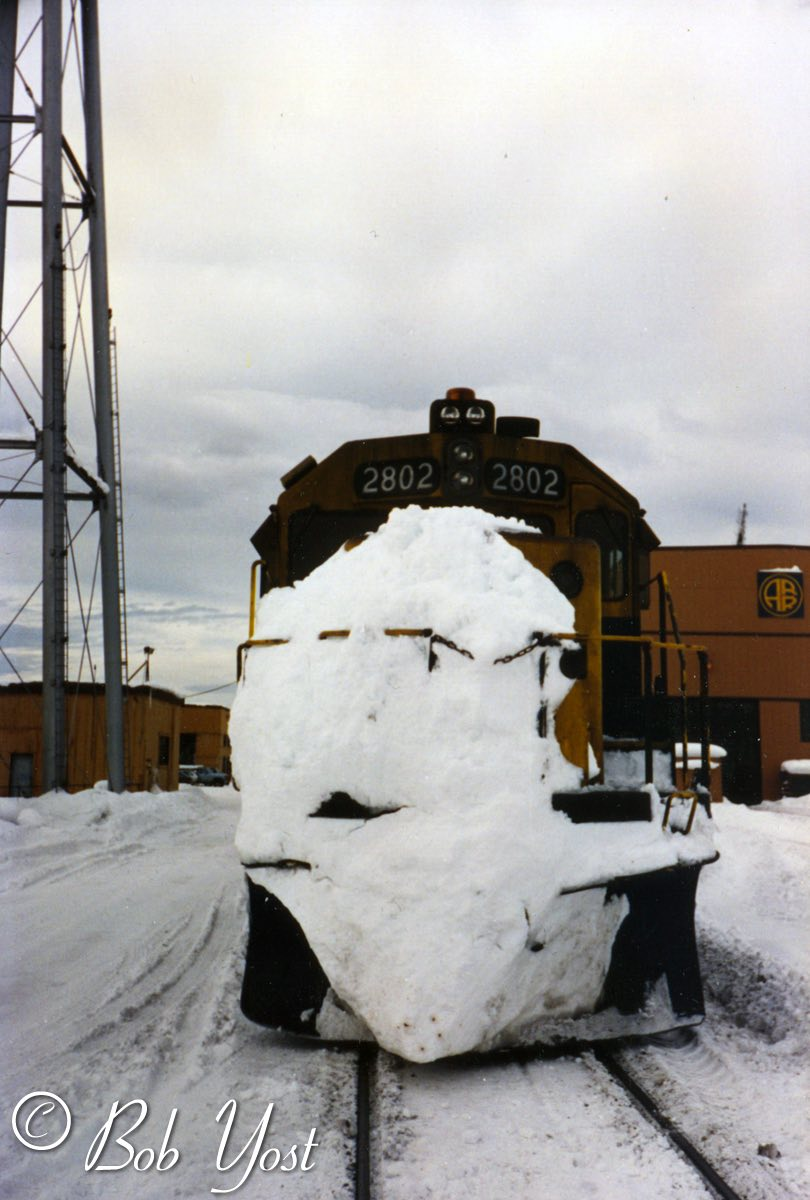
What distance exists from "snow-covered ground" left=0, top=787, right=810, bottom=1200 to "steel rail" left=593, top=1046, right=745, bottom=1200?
0.06 metres

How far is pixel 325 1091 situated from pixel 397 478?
3.49 metres

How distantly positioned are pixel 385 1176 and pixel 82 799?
1095 centimetres

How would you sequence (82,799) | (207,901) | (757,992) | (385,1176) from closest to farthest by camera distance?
(385,1176)
(757,992)
(207,901)
(82,799)

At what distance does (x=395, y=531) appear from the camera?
434 cm

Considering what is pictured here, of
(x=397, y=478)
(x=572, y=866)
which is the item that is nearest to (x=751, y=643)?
(x=397, y=478)

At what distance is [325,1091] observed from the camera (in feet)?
12.8

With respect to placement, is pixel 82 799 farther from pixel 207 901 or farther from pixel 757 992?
pixel 757 992

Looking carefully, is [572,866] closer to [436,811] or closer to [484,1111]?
[436,811]

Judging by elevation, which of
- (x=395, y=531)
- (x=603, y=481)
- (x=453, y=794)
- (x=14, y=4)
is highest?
(x=14, y=4)

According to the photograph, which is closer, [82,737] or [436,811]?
[436,811]

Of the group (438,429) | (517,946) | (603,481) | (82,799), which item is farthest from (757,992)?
(82,799)

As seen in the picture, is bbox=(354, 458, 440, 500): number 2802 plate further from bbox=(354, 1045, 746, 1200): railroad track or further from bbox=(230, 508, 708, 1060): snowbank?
bbox=(354, 1045, 746, 1200): railroad track
